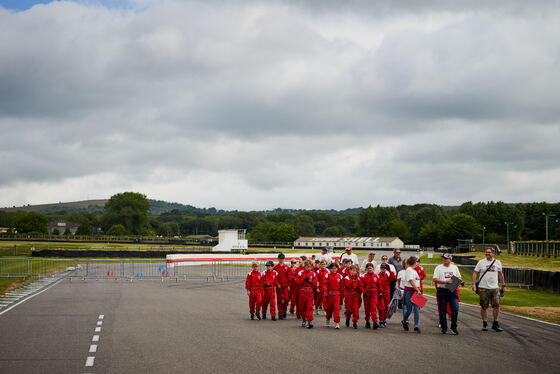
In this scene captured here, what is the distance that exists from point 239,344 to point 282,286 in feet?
17.2

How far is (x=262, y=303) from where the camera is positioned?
1623cm

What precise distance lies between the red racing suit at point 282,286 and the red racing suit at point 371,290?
285 cm

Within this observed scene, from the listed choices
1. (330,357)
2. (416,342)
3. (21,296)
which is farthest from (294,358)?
(21,296)

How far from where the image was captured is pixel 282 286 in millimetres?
16750

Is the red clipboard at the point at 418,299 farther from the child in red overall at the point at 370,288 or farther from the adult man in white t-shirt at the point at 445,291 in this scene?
the child in red overall at the point at 370,288

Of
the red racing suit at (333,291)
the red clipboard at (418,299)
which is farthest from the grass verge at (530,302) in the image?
the red racing suit at (333,291)

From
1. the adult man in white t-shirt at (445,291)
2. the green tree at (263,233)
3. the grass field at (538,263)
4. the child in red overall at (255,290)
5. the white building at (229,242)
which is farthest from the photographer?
the green tree at (263,233)

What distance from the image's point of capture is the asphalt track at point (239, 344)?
9406 mm

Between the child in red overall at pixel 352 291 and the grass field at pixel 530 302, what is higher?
the child in red overall at pixel 352 291

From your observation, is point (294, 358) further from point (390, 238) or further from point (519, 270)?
point (390, 238)

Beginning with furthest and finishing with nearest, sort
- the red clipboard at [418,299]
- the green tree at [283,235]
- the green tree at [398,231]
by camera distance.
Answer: the green tree at [398,231], the green tree at [283,235], the red clipboard at [418,299]

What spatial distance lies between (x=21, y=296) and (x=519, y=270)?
25.1 metres

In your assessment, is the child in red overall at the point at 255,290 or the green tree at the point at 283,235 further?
the green tree at the point at 283,235

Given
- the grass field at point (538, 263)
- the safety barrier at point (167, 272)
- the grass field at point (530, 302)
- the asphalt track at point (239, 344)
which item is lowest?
the grass field at point (538, 263)
